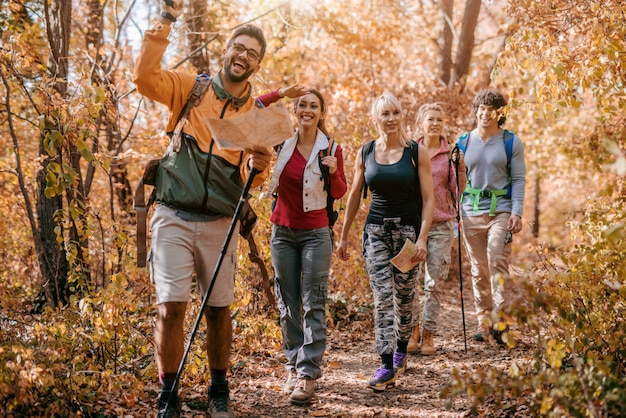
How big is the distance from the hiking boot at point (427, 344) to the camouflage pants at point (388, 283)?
958mm

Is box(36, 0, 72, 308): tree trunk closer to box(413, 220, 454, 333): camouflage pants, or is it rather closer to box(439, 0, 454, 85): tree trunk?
box(413, 220, 454, 333): camouflage pants

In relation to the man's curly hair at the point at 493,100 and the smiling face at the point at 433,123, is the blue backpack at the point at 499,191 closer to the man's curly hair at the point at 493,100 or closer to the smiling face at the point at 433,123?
the man's curly hair at the point at 493,100

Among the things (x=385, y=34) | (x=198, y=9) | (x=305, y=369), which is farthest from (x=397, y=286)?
(x=385, y=34)

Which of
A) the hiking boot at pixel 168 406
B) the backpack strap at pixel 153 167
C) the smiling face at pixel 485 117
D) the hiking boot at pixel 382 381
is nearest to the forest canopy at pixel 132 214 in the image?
the hiking boot at pixel 168 406

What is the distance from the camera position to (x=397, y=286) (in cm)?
499

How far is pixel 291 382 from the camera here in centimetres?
470

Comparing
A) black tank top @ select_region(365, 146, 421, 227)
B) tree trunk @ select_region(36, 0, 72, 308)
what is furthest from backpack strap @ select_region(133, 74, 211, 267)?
tree trunk @ select_region(36, 0, 72, 308)

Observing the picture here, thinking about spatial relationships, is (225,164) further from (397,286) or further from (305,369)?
(397,286)

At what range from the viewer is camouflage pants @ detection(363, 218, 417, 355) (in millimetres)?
4781

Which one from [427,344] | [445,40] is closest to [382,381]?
[427,344]

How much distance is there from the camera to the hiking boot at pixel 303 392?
436 cm

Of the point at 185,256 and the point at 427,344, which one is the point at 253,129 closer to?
the point at 185,256

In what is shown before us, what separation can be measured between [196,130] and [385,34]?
434 inches

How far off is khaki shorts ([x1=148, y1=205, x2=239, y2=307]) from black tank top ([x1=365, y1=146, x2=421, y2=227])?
1.59 metres
